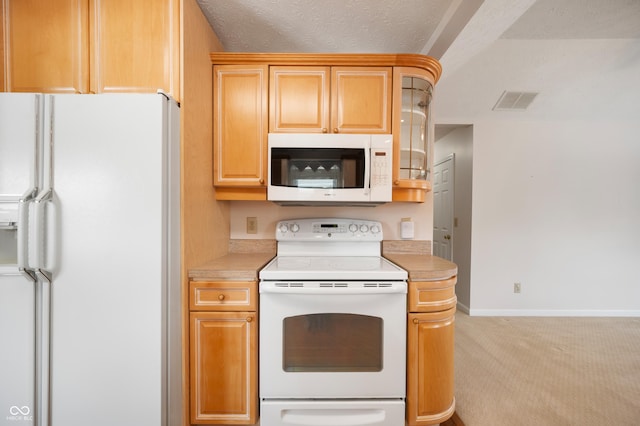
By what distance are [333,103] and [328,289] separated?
1.16 meters

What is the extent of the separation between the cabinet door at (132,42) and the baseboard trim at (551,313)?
144 inches

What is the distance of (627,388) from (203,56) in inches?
141

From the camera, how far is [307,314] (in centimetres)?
138

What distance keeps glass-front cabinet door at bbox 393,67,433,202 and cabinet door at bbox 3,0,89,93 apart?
173cm

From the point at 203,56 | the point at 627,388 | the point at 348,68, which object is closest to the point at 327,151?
the point at 348,68

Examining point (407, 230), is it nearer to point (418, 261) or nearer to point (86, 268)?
point (418, 261)

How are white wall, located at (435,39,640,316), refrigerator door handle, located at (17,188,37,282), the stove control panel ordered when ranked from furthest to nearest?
white wall, located at (435,39,640,316)
the stove control panel
refrigerator door handle, located at (17,188,37,282)

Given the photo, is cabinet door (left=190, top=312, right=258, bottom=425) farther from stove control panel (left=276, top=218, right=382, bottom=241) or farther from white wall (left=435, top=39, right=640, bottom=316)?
white wall (left=435, top=39, right=640, bottom=316)

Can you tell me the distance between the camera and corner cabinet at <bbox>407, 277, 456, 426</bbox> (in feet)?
4.56

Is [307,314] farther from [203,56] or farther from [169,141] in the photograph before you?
[203,56]

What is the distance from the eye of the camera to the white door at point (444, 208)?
11.6ft

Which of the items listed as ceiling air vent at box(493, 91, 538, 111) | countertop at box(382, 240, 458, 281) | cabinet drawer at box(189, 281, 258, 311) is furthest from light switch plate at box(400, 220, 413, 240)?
ceiling air vent at box(493, 91, 538, 111)

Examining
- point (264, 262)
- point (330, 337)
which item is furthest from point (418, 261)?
point (264, 262)

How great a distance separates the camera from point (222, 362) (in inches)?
53.9
